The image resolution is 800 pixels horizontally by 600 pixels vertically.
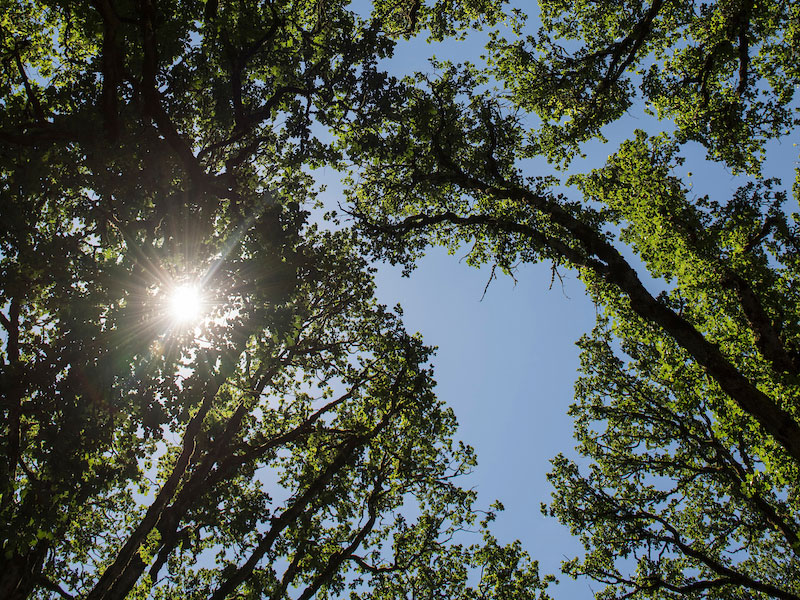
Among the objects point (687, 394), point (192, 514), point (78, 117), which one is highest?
point (687, 394)

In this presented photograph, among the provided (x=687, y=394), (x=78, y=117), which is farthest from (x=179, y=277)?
(x=687, y=394)

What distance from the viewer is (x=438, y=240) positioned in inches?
720

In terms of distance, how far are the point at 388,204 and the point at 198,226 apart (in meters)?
9.82

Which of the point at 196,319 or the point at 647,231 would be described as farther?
the point at 647,231

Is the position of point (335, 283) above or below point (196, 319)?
above

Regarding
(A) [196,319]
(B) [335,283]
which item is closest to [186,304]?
(A) [196,319]

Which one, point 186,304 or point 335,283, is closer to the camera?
point 186,304

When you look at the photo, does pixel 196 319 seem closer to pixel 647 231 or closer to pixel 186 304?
pixel 186 304

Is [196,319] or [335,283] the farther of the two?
[335,283]

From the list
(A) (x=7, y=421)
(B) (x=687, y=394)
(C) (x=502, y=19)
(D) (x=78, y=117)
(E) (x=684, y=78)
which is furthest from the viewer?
(C) (x=502, y=19)

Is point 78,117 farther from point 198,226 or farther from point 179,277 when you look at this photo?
point 179,277

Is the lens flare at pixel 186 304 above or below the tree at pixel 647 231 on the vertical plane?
below

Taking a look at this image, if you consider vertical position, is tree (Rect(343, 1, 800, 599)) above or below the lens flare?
above

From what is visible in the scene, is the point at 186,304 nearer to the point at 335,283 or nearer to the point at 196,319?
the point at 196,319
